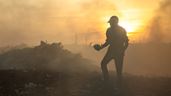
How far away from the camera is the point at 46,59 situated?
1177 inches

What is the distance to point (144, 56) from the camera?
50.5 meters

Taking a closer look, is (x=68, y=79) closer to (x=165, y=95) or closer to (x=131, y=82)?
(x=131, y=82)

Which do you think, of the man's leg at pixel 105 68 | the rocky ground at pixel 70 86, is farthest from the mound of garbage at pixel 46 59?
the man's leg at pixel 105 68

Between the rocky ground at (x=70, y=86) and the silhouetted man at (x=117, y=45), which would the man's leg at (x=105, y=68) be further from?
the rocky ground at (x=70, y=86)

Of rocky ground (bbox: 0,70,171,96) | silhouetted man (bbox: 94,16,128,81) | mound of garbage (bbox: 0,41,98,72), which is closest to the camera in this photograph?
rocky ground (bbox: 0,70,171,96)

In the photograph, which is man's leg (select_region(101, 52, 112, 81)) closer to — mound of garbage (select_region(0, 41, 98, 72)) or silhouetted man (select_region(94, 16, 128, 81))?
silhouetted man (select_region(94, 16, 128, 81))

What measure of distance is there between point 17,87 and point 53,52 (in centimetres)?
1575

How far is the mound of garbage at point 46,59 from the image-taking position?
28203 millimetres

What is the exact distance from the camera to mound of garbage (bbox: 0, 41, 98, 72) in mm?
28203

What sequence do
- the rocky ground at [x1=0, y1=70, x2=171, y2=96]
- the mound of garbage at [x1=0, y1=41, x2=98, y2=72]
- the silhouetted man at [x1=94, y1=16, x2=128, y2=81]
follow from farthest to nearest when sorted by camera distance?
the mound of garbage at [x1=0, y1=41, x2=98, y2=72] < the silhouetted man at [x1=94, y1=16, x2=128, y2=81] < the rocky ground at [x1=0, y1=70, x2=171, y2=96]

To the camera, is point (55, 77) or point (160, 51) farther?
point (160, 51)

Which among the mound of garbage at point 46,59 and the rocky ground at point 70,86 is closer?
the rocky ground at point 70,86

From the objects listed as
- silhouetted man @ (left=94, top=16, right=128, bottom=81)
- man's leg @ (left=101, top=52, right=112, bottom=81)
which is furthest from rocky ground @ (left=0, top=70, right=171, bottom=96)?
silhouetted man @ (left=94, top=16, right=128, bottom=81)

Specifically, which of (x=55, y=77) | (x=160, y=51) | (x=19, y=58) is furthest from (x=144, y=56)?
(x=55, y=77)
